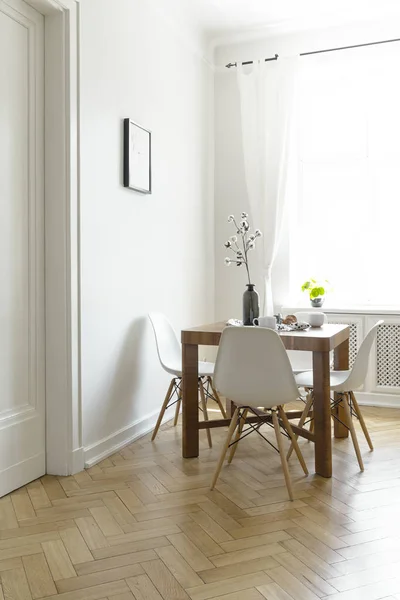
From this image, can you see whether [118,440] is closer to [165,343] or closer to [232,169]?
[165,343]

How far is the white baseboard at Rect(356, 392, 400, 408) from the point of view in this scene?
181 inches

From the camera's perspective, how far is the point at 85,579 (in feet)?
6.63

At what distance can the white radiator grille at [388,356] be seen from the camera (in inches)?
181

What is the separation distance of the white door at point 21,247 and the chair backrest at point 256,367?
3.32ft

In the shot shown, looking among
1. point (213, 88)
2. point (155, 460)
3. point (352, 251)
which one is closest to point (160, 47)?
point (213, 88)

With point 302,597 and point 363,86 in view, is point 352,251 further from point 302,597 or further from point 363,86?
point 302,597

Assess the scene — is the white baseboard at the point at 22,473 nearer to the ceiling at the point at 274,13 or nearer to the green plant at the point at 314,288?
the green plant at the point at 314,288

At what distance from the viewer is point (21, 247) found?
2.90 meters

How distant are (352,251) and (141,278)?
2.06 meters

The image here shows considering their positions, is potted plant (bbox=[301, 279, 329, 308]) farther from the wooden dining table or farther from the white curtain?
the wooden dining table

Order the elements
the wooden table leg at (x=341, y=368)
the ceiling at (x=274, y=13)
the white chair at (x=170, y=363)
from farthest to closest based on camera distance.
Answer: the ceiling at (x=274, y=13), the wooden table leg at (x=341, y=368), the white chair at (x=170, y=363)

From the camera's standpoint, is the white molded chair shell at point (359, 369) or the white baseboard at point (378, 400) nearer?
the white molded chair shell at point (359, 369)

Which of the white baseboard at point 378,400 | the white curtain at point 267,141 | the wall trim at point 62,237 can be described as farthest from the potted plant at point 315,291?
the wall trim at point 62,237

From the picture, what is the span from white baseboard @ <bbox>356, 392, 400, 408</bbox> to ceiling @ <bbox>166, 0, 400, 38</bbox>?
3059mm
